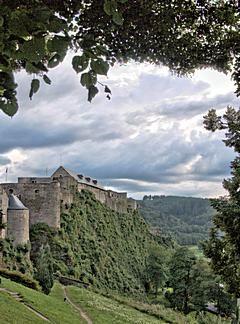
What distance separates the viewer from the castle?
3172 centimetres

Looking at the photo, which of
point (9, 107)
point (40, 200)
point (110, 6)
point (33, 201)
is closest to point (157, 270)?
point (40, 200)

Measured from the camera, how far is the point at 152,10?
641 cm

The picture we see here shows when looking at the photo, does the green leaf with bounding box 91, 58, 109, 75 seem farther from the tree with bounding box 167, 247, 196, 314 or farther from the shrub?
the tree with bounding box 167, 247, 196, 314

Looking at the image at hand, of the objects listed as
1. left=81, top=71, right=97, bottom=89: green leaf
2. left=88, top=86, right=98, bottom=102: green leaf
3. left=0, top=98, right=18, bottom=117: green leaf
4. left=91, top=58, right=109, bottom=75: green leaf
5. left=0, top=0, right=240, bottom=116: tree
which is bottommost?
left=0, top=98, right=18, bottom=117: green leaf

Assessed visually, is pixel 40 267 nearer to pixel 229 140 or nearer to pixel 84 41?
pixel 229 140

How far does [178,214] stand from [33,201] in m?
139

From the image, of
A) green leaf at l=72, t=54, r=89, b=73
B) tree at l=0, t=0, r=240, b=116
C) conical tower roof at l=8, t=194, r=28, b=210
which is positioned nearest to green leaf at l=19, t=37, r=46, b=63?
green leaf at l=72, t=54, r=89, b=73

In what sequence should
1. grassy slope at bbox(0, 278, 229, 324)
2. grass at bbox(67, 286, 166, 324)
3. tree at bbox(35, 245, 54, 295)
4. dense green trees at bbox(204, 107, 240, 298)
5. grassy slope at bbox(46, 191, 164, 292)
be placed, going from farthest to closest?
grassy slope at bbox(46, 191, 164, 292)
tree at bbox(35, 245, 54, 295)
grass at bbox(67, 286, 166, 324)
grassy slope at bbox(0, 278, 229, 324)
dense green trees at bbox(204, 107, 240, 298)

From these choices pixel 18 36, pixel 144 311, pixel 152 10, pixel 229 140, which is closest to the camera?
pixel 18 36

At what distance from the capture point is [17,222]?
31875 mm

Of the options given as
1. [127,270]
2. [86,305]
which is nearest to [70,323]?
[86,305]

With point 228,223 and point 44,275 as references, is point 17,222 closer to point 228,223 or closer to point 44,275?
point 44,275

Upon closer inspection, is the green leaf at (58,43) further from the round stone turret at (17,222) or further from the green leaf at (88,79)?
the round stone turret at (17,222)

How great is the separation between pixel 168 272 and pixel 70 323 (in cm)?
3259
